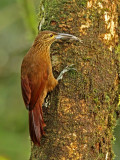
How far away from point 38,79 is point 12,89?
13.3ft

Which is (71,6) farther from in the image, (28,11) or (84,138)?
(84,138)

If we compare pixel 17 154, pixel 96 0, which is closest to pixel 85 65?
pixel 96 0

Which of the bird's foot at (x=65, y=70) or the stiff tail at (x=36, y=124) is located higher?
the bird's foot at (x=65, y=70)

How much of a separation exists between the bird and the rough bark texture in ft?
0.21

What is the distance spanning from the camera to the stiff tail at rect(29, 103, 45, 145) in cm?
371

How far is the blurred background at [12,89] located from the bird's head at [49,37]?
72cm

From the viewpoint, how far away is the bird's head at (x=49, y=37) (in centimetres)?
388

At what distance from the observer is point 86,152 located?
3.57 m

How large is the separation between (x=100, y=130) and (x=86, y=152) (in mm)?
241

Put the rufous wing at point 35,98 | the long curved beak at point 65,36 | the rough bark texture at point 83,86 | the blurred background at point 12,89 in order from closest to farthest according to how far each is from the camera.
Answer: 1. the rough bark texture at point 83,86
2. the rufous wing at point 35,98
3. the long curved beak at point 65,36
4. the blurred background at point 12,89

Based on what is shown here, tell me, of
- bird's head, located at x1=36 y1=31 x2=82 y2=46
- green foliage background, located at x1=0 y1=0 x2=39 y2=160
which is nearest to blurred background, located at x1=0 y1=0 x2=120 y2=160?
green foliage background, located at x1=0 y1=0 x2=39 y2=160

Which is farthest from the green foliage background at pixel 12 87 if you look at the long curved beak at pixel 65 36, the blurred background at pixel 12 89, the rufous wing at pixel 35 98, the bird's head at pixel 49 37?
the long curved beak at pixel 65 36

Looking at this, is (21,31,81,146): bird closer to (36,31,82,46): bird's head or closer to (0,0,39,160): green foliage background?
(36,31,82,46): bird's head

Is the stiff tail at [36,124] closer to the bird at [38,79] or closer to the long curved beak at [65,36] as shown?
the bird at [38,79]
